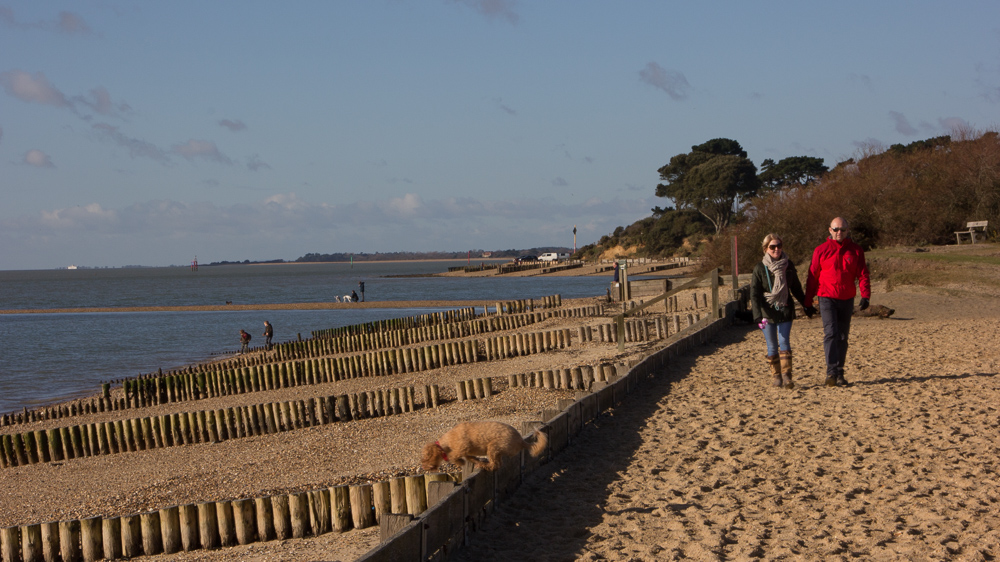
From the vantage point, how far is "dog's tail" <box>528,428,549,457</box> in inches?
249

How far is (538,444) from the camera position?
639 cm

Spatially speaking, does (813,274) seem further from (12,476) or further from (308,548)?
(12,476)

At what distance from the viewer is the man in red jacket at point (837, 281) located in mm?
8688

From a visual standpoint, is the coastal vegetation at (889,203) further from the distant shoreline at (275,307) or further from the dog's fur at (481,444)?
the dog's fur at (481,444)

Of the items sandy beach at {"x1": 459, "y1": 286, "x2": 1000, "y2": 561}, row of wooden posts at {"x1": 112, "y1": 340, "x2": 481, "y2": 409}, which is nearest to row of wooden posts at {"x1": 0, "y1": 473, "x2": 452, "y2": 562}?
sandy beach at {"x1": 459, "y1": 286, "x2": 1000, "y2": 561}

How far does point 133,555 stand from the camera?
6641 millimetres

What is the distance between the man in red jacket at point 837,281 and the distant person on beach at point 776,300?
0.81 ft

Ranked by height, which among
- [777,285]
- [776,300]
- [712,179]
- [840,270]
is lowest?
[776,300]

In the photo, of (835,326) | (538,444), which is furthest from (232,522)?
(835,326)

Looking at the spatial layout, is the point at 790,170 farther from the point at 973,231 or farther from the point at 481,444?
the point at 481,444

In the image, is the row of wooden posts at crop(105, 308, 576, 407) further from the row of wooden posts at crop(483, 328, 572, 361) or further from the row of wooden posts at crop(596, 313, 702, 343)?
the row of wooden posts at crop(596, 313, 702, 343)

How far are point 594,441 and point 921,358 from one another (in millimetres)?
6240

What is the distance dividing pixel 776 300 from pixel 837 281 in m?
0.70

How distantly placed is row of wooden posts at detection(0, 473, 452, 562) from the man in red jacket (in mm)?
5286
